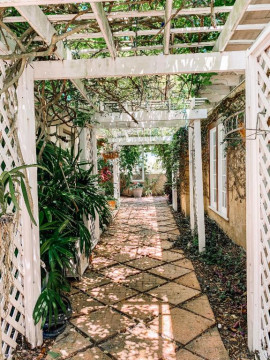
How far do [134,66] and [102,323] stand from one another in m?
2.41

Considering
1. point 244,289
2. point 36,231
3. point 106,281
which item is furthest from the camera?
point 106,281

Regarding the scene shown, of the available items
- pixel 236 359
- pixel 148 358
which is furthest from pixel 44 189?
pixel 236 359

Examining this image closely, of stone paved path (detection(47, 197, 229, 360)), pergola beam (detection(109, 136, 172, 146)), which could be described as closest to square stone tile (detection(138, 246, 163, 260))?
stone paved path (detection(47, 197, 229, 360))

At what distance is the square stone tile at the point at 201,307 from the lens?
290cm

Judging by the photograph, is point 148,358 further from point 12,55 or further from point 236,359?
point 12,55

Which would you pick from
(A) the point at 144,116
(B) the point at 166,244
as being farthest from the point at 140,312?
(A) the point at 144,116

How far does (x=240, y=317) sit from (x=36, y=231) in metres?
2.12

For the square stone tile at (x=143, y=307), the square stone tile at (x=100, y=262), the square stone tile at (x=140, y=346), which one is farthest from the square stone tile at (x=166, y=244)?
the square stone tile at (x=140, y=346)

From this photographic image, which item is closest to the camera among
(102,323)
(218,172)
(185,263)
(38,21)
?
(38,21)

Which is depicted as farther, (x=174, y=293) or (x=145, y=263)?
(x=145, y=263)

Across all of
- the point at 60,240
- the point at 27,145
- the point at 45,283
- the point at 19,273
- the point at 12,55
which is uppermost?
the point at 12,55

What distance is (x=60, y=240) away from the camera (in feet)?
8.71

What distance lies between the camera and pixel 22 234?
2338mm

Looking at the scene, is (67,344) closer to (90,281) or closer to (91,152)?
(90,281)
